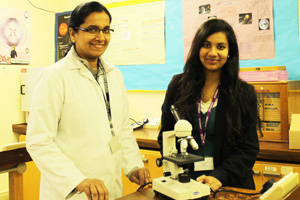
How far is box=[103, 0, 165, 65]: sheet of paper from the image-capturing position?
2916mm

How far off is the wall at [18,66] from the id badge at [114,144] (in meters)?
2.23

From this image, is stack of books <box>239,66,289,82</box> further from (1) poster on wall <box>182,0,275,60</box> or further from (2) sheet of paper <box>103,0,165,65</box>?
(2) sheet of paper <box>103,0,165,65</box>

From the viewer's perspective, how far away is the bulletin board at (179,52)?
2303 mm

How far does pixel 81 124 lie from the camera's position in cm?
132

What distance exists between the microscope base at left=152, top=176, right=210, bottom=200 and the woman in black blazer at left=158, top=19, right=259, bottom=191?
11.7 inches

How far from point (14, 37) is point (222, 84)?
2571mm

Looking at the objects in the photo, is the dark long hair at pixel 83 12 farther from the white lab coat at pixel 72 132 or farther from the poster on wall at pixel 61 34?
the poster on wall at pixel 61 34

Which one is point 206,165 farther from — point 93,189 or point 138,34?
point 138,34

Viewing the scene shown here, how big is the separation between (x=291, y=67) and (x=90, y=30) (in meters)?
1.69

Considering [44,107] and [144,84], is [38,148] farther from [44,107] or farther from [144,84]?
[144,84]

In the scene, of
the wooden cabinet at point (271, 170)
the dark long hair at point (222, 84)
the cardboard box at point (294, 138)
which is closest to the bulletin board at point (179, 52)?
the cardboard box at point (294, 138)

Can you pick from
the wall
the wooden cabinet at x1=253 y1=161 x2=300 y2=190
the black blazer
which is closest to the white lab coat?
the black blazer

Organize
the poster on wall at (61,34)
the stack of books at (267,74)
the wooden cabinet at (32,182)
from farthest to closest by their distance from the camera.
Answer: the poster on wall at (61,34)
the wooden cabinet at (32,182)
the stack of books at (267,74)

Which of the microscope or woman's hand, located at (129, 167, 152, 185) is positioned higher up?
the microscope
